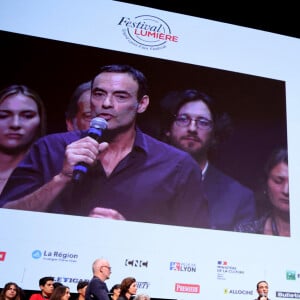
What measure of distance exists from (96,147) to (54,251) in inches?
41.0

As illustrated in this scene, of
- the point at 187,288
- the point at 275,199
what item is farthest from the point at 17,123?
the point at 275,199

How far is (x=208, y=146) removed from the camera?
15.8ft

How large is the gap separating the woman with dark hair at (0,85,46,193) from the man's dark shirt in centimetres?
→ 8

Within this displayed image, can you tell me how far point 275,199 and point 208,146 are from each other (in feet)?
2.91

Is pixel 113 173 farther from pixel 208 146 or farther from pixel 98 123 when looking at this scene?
pixel 208 146

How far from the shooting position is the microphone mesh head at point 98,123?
4.53m

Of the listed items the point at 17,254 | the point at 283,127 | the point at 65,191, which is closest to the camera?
the point at 17,254

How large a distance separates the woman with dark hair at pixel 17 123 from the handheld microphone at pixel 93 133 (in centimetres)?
46

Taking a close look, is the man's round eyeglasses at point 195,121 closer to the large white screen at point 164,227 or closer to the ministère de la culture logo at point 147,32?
the large white screen at point 164,227

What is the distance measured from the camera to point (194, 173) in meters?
4.69

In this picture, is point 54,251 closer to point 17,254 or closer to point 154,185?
point 17,254

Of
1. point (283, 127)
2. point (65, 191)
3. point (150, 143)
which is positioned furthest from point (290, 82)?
point (65, 191)

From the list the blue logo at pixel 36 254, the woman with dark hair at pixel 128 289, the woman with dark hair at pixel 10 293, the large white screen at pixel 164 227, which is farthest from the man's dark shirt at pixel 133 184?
the woman with dark hair at pixel 128 289

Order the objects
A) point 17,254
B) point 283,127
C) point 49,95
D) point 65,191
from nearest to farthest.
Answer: point 17,254 → point 65,191 → point 49,95 → point 283,127
